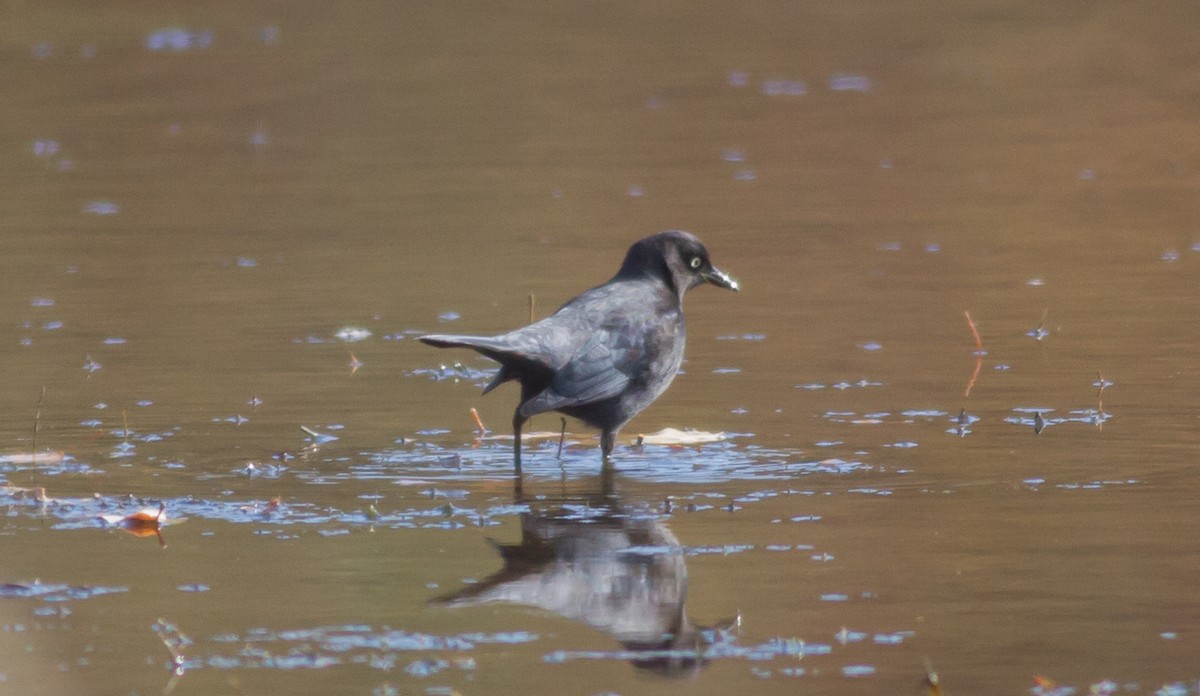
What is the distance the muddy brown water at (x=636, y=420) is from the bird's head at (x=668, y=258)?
0.54 meters

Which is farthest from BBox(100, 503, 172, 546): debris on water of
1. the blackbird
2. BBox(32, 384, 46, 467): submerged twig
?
the blackbird

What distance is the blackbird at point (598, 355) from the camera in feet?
26.0

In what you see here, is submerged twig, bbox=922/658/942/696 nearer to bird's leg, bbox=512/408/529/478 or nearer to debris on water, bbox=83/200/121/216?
bird's leg, bbox=512/408/529/478

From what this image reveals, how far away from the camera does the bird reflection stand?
5.72m

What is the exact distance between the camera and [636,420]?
9.09 m

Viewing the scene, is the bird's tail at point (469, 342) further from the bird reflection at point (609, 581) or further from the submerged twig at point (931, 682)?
the submerged twig at point (931, 682)

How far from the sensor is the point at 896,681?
5285 mm

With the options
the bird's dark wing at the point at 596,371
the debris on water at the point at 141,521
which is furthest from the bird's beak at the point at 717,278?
the debris on water at the point at 141,521

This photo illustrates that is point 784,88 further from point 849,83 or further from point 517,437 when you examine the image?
point 517,437

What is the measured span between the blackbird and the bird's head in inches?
7.3

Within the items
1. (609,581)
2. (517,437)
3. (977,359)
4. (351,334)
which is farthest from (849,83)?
(609,581)

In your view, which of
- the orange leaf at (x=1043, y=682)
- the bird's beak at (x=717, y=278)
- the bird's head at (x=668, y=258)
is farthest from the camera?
the bird's beak at (x=717, y=278)

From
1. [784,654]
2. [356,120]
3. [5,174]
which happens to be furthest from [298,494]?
[356,120]

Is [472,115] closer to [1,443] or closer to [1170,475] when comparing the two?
[1,443]
